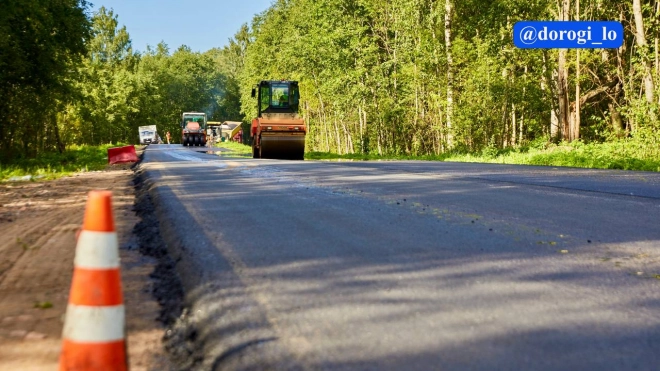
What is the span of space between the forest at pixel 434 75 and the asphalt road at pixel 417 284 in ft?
52.9

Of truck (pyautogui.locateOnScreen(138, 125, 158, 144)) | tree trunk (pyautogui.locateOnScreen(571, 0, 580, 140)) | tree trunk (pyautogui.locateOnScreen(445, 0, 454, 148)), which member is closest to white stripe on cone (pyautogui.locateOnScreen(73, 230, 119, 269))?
tree trunk (pyautogui.locateOnScreen(445, 0, 454, 148))

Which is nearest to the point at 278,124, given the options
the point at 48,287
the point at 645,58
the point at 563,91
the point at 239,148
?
the point at 563,91

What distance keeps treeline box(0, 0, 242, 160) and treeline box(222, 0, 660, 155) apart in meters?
15.3

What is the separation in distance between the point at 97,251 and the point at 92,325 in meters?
0.29

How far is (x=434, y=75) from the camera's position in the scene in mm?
33094

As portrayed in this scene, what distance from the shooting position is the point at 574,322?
11.2 ft

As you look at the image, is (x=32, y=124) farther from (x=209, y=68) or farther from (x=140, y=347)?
(x=209, y=68)

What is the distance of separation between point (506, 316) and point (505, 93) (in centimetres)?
2729

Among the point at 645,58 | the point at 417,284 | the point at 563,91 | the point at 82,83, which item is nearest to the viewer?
the point at 417,284

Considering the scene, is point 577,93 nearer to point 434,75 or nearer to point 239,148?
point 434,75

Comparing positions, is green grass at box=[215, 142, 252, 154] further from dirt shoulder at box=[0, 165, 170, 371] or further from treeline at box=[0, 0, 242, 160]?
dirt shoulder at box=[0, 165, 170, 371]

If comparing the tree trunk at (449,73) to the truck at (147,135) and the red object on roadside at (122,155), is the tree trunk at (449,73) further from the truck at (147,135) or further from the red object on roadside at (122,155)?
the truck at (147,135)

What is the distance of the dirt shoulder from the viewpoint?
339 cm

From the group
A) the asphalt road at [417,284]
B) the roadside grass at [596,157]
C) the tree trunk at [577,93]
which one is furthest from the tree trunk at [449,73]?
the asphalt road at [417,284]
